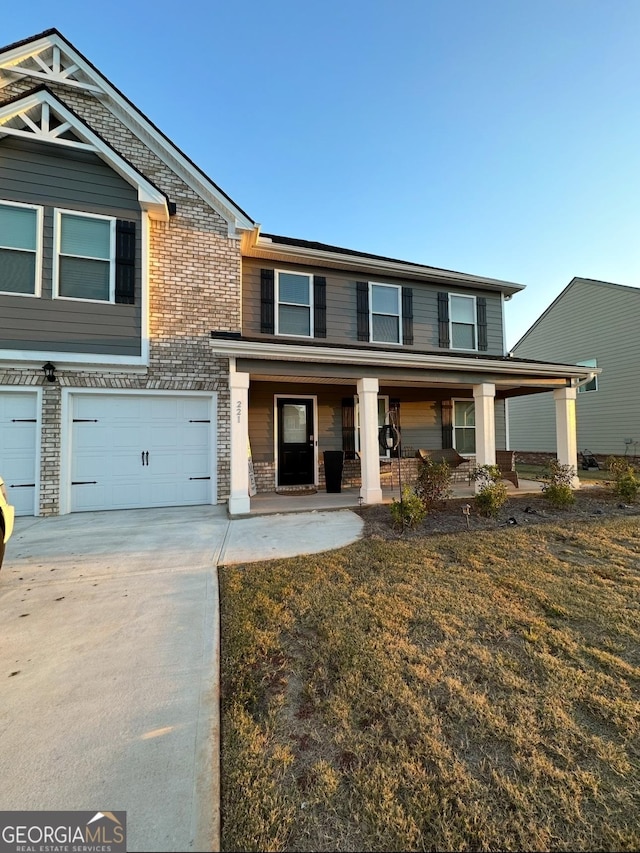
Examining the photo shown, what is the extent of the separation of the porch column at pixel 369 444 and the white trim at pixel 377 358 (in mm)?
514

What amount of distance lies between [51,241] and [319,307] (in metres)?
5.31

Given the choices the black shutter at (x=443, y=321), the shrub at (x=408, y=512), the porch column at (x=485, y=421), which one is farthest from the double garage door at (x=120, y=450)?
the black shutter at (x=443, y=321)

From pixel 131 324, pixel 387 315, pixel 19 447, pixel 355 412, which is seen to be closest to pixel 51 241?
pixel 131 324

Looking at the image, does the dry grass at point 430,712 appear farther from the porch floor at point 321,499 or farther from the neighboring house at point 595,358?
the neighboring house at point 595,358

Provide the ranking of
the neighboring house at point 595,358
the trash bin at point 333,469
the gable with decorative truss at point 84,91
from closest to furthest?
the gable with decorative truss at point 84,91, the trash bin at point 333,469, the neighboring house at point 595,358

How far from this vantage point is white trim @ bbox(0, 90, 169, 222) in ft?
20.8

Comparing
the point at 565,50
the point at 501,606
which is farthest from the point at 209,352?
the point at 565,50

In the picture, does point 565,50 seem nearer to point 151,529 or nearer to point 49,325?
point 49,325

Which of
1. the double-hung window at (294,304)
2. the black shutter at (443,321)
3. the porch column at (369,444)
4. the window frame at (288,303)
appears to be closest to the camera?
the porch column at (369,444)

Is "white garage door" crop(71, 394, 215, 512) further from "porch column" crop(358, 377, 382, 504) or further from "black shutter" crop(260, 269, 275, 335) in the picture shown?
"porch column" crop(358, 377, 382, 504)

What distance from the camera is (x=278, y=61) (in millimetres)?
8703

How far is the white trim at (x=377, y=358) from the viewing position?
244 inches

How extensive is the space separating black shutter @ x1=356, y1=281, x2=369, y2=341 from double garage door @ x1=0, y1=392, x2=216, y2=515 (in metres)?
4.10

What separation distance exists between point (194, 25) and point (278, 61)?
2014 mm
